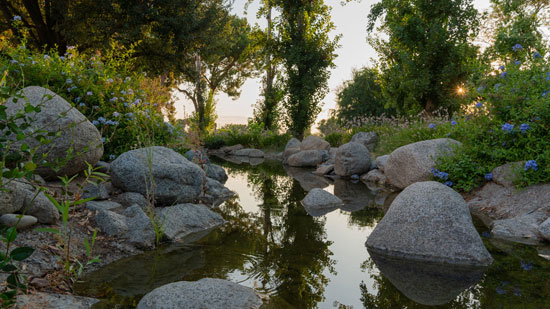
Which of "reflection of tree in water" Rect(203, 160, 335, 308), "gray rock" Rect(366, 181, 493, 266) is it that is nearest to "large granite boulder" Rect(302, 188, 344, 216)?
"reflection of tree in water" Rect(203, 160, 335, 308)

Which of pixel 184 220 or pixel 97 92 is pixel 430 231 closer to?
pixel 184 220

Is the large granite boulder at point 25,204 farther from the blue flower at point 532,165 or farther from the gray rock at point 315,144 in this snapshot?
the gray rock at point 315,144

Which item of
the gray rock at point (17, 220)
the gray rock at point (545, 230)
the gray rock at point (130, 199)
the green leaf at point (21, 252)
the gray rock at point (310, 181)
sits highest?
the green leaf at point (21, 252)

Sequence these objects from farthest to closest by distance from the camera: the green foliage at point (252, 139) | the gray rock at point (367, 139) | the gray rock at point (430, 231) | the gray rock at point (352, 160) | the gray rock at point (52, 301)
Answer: the green foliage at point (252, 139) < the gray rock at point (367, 139) < the gray rock at point (352, 160) < the gray rock at point (430, 231) < the gray rock at point (52, 301)

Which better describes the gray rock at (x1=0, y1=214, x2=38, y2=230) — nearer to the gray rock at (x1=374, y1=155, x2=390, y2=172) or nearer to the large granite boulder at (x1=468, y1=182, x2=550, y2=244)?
the large granite boulder at (x1=468, y1=182, x2=550, y2=244)

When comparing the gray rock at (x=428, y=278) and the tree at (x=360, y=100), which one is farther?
the tree at (x=360, y=100)

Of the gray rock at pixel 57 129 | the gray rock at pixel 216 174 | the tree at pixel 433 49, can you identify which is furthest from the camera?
the tree at pixel 433 49

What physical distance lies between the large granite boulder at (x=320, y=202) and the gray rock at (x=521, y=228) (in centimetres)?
273

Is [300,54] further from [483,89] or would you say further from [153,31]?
[483,89]

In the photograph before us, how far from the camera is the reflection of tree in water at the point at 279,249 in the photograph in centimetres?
355

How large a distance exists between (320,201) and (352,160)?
15.5 ft

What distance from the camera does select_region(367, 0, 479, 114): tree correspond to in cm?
1794

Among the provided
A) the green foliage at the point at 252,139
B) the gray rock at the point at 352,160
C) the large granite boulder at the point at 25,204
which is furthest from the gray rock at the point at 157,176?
the green foliage at the point at 252,139

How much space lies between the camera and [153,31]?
1630 cm
